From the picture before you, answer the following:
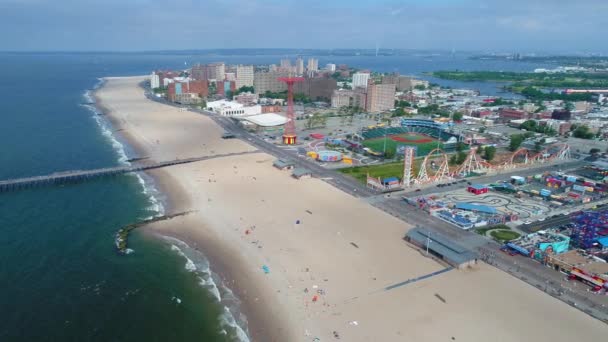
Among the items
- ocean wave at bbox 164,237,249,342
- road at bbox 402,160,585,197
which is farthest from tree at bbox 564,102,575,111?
ocean wave at bbox 164,237,249,342

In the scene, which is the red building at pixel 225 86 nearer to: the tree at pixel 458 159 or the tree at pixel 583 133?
the tree at pixel 458 159

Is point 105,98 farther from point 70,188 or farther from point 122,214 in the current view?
point 122,214

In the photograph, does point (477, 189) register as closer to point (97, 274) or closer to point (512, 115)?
point (97, 274)

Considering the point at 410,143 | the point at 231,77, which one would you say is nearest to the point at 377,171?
the point at 410,143

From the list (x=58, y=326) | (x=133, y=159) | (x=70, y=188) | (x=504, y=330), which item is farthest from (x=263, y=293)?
(x=133, y=159)

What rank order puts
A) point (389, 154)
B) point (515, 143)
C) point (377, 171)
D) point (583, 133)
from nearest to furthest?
point (377, 171) → point (389, 154) → point (515, 143) → point (583, 133)
